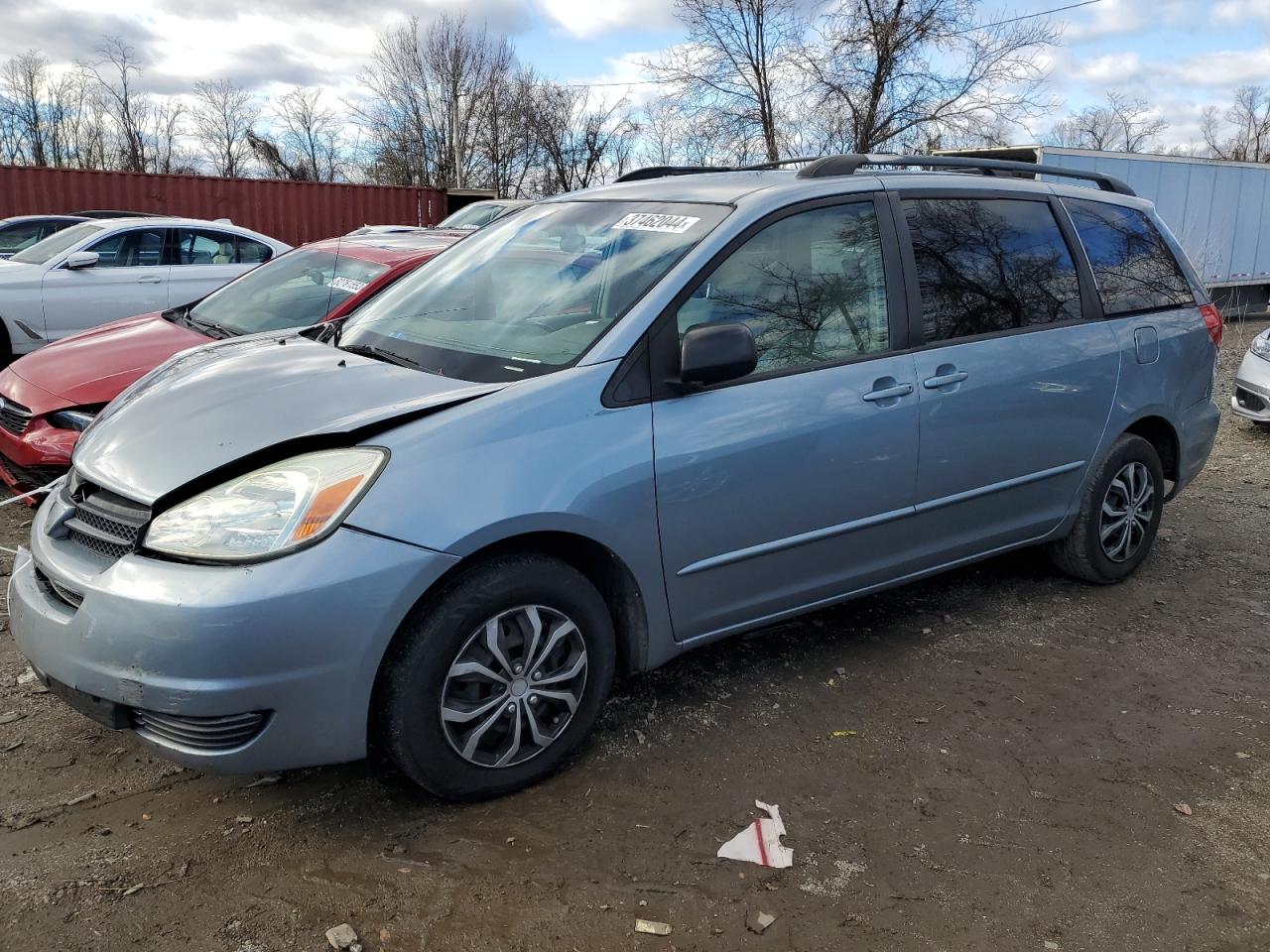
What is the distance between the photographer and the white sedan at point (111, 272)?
28.4 ft

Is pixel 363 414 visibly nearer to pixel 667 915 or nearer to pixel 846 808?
pixel 667 915

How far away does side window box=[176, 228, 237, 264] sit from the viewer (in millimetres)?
9477

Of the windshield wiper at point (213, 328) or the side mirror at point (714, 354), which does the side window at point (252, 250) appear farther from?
the side mirror at point (714, 354)

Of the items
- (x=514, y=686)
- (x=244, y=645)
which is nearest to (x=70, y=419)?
(x=244, y=645)

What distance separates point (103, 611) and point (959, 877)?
2.30 meters

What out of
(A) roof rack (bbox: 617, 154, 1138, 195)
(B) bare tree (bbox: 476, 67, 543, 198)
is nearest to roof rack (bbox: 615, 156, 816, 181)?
(A) roof rack (bbox: 617, 154, 1138, 195)

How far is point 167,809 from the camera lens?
2.89 meters

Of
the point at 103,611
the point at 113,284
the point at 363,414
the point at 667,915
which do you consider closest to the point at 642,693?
the point at 667,915

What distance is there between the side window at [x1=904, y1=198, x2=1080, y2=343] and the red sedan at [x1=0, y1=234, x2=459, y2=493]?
2.63m

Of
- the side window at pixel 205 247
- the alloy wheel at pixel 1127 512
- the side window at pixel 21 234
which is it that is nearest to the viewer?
the alloy wheel at pixel 1127 512

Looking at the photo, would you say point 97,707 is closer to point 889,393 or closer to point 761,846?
point 761,846

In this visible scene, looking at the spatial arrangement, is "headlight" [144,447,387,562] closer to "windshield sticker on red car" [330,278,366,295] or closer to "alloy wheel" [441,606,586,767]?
"alloy wheel" [441,606,586,767]

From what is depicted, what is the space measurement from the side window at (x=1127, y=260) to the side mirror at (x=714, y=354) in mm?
2224

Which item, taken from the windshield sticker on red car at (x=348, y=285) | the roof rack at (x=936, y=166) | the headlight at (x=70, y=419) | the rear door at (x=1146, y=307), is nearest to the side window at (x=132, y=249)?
the windshield sticker on red car at (x=348, y=285)
